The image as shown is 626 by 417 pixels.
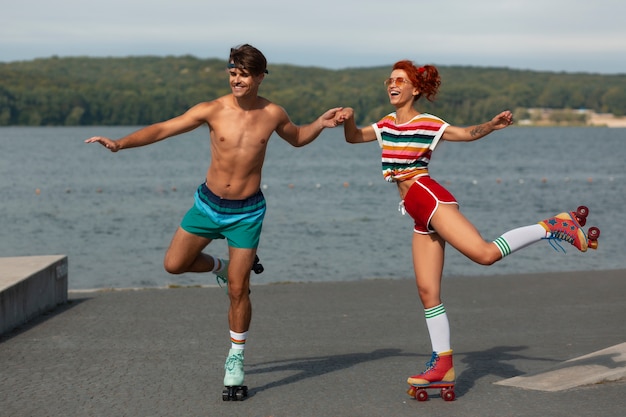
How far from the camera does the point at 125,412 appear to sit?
652cm

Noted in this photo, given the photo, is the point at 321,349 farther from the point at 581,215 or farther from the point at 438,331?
the point at 581,215

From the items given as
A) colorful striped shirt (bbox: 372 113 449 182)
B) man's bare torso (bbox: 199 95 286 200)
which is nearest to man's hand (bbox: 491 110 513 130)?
colorful striped shirt (bbox: 372 113 449 182)

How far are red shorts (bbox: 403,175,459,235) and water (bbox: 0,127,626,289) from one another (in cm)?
1099

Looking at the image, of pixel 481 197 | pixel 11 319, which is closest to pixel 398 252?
pixel 11 319

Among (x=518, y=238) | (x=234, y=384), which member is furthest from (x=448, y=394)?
(x=234, y=384)

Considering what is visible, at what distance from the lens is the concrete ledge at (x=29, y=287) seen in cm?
931

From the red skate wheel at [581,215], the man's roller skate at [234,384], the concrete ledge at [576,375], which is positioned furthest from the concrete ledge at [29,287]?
the red skate wheel at [581,215]

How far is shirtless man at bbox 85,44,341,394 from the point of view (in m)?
7.03

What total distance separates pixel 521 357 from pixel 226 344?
245cm

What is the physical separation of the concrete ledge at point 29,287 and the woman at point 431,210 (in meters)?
3.83

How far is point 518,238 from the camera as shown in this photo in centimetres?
681

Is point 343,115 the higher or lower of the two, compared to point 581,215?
higher

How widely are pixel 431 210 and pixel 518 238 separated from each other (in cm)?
59

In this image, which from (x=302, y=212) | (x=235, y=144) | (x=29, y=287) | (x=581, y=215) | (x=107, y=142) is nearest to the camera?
(x=107, y=142)
